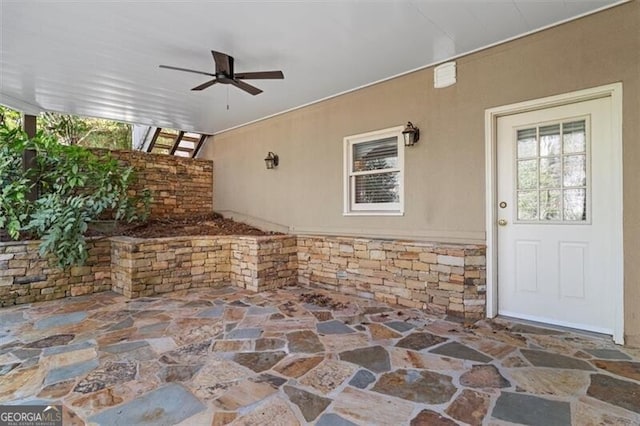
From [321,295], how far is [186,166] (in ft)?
14.7

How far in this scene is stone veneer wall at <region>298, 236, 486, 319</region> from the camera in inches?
138

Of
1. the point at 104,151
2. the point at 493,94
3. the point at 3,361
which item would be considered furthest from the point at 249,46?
the point at 104,151

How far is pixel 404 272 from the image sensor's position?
397 cm

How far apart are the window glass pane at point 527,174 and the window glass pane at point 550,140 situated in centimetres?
13

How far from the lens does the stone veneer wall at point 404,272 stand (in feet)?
11.5

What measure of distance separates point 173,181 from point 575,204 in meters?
6.73

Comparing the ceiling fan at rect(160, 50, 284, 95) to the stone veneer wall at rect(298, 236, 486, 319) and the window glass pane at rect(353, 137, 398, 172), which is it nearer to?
the window glass pane at rect(353, 137, 398, 172)

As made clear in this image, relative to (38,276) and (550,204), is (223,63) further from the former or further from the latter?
(38,276)

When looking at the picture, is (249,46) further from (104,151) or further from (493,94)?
(104,151)

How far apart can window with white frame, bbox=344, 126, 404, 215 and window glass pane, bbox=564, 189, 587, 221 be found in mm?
1661

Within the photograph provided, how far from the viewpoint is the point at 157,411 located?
1.94 metres

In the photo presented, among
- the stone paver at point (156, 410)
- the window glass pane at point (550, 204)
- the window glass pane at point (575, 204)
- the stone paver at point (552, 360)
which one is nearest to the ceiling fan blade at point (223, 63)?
the stone paver at point (156, 410)

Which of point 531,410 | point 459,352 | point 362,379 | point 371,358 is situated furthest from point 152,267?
point 531,410

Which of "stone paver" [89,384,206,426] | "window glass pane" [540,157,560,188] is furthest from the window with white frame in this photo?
"stone paver" [89,384,206,426]
